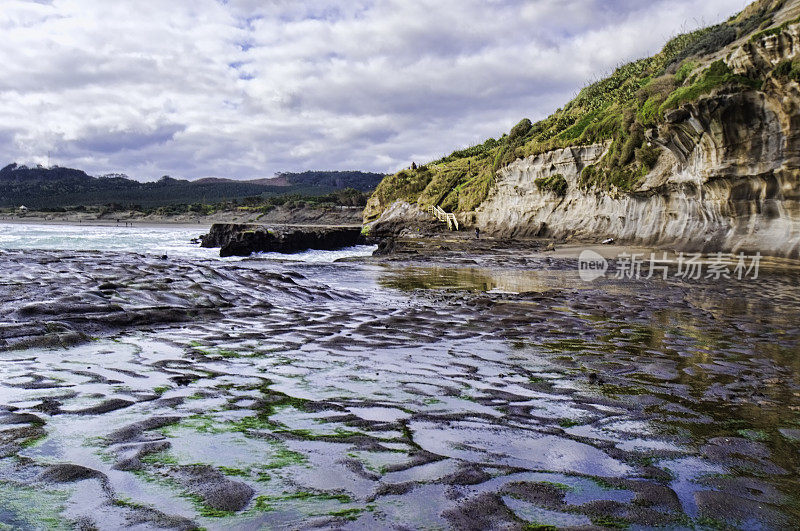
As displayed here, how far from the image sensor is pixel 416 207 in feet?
211

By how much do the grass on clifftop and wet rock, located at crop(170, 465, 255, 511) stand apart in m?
21.6

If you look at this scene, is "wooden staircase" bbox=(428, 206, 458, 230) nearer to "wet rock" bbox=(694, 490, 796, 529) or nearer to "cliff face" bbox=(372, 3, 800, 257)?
"cliff face" bbox=(372, 3, 800, 257)

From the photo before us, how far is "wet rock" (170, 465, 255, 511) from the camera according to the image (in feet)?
8.63

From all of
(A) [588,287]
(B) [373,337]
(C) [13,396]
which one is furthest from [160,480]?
(A) [588,287]

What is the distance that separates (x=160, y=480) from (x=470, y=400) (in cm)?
258

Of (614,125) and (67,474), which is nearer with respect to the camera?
(67,474)

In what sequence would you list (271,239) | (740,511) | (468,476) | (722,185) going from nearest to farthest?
(740,511) → (468,476) → (722,185) → (271,239)

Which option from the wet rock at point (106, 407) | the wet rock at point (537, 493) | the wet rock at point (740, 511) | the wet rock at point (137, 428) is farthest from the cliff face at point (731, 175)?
the wet rock at point (106, 407)

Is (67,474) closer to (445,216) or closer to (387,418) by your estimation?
(387,418)

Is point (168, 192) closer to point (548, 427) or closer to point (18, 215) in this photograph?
point (18, 215)

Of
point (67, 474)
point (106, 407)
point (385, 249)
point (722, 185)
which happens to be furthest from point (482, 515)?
point (385, 249)

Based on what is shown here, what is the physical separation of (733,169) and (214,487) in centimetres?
2334

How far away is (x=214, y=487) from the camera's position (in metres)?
2.80

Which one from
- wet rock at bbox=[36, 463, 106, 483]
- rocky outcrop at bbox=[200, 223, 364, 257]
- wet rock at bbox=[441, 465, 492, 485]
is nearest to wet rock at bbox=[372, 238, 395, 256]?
rocky outcrop at bbox=[200, 223, 364, 257]
